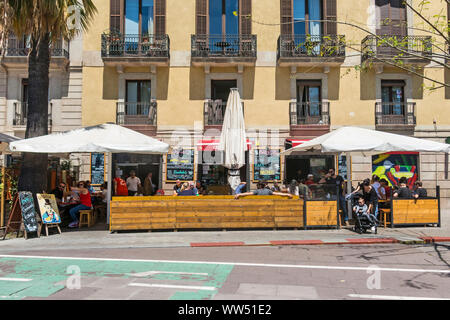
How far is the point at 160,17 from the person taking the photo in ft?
59.0

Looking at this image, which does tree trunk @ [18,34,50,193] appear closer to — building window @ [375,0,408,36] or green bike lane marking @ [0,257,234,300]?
green bike lane marking @ [0,257,234,300]

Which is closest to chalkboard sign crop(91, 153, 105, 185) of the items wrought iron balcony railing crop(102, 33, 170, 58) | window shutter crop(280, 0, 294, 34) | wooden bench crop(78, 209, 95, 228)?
wrought iron balcony railing crop(102, 33, 170, 58)

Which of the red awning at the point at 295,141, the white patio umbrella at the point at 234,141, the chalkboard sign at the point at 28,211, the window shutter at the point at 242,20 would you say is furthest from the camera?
the window shutter at the point at 242,20

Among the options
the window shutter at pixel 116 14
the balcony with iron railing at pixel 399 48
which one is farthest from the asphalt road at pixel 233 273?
the window shutter at pixel 116 14

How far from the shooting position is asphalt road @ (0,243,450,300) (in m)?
4.87

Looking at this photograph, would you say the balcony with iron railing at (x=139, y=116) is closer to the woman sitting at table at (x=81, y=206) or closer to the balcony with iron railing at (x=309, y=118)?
the woman sitting at table at (x=81, y=206)

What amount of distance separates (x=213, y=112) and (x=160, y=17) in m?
5.29

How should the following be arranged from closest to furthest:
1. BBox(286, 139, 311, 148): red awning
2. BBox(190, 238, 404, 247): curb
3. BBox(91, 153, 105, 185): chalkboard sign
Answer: BBox(190, 238, 404, 247): curb < BBox(286, 139, 311, 148): red awning < BBox(91, 153, 105, 185): chalkboard sign

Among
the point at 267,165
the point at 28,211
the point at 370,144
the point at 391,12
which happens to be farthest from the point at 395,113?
the point at 28,211

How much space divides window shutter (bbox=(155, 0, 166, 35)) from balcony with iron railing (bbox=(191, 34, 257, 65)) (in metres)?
1.59

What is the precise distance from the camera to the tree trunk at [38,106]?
10.6 metres

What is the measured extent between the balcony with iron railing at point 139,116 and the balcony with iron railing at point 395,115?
10.6 meters
